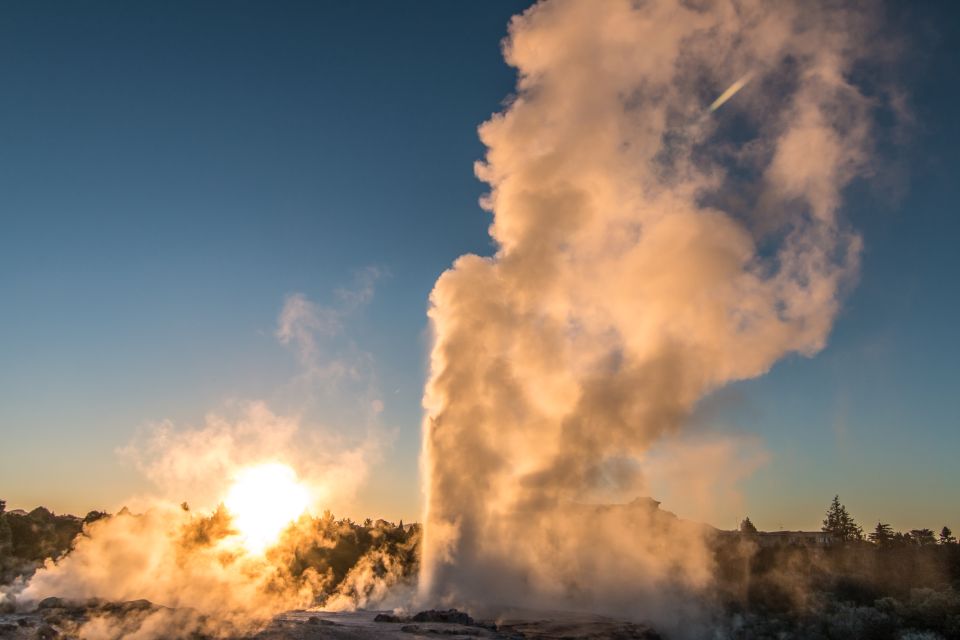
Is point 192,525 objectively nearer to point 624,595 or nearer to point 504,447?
point 504,447

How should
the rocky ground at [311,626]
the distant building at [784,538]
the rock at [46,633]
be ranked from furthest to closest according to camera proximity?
the distant building at [784,538] → the rocky ground at [311,626] → the rock at [46,633]

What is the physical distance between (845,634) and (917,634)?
3246 mm

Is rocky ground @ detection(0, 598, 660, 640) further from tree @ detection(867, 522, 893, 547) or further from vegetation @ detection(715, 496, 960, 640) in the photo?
tree @ detection(867, 522, 893, 547)

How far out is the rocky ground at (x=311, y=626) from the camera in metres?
16.2

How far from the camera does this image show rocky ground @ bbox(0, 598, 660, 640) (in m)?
16.2

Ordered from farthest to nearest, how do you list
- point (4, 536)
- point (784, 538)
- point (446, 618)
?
point (784, 538) < point (4, 536) < point (446, 618)

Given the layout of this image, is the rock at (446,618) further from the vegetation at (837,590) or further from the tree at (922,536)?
the tree at (922,536)

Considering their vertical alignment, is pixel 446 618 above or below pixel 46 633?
below

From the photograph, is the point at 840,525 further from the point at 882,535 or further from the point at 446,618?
the point at 446,618

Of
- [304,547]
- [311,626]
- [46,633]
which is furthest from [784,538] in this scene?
[46,633]

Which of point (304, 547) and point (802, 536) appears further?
point (802, 536)

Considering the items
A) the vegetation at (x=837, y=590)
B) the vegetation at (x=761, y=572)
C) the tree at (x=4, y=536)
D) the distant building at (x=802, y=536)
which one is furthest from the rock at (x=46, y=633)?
the distant building at (x=802, y=536)

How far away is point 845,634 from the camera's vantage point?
98.6ft

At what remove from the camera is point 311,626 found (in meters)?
19.9
